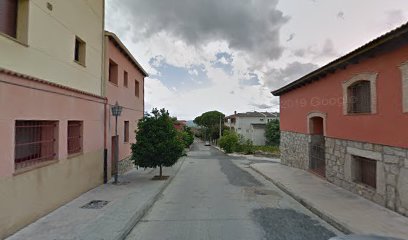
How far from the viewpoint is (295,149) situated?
16953 mm

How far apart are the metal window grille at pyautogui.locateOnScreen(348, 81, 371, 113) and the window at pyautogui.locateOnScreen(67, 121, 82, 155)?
10049mm

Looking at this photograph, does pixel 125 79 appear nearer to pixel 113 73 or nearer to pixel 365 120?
pixel 113 73

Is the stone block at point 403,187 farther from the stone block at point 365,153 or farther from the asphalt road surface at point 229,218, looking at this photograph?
the asphalt road surface at point 229,218

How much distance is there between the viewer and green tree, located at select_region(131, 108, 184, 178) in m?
12.5

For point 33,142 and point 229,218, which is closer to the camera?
point 33,142

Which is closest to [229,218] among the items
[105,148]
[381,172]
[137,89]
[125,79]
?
[381,172]

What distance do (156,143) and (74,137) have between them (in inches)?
163

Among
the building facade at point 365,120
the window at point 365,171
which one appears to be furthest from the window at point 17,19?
the window at point 365,171

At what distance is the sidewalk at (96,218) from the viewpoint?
5.66m

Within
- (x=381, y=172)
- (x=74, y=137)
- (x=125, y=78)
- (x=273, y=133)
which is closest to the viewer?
(x=381, y=172)

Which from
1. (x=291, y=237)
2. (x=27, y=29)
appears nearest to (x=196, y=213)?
(x=291, y=237)

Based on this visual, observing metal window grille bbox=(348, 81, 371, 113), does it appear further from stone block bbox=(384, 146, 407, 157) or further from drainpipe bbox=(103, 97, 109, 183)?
drainpipe bbox=(103, 97, 109, 183)

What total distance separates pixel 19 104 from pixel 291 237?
262 inches

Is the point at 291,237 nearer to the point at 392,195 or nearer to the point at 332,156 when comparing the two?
the point at 392,195
